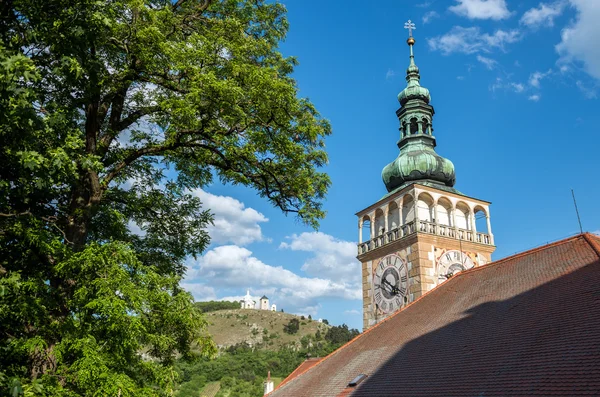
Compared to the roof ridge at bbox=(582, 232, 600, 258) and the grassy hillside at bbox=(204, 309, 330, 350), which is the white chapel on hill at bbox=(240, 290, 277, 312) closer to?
the grassy hillside at bbox=(204, 309, 330, 350)

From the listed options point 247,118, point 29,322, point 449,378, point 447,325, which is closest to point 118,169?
point 247,118

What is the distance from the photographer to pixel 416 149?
25141mm

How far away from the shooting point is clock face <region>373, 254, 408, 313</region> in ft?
69.7

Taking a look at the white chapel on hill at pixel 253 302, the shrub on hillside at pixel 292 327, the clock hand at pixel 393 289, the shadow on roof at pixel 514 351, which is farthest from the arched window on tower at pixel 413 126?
the white chapel on hill at pixel 253 302

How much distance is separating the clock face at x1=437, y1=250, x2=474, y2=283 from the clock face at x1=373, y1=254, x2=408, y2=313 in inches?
57.9

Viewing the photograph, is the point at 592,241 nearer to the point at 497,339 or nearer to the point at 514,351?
the point at 497,339

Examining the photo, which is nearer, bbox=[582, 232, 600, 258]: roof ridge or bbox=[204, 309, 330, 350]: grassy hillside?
bbox=[582, 232, 600, 258]: roof ridge

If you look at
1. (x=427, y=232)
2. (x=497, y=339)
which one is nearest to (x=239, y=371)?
(x=427, y=232)

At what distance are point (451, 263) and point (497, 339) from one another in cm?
1197

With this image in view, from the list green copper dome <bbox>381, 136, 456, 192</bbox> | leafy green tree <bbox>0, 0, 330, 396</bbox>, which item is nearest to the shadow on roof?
leafy green tree <bbox>0, 0, 330, 396</bbox>

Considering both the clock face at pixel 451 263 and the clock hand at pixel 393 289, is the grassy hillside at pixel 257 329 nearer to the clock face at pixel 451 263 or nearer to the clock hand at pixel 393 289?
the clock hand at pixel 393 289

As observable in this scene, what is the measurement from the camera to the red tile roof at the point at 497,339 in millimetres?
7777

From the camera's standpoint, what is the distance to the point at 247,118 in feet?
→ 31.0

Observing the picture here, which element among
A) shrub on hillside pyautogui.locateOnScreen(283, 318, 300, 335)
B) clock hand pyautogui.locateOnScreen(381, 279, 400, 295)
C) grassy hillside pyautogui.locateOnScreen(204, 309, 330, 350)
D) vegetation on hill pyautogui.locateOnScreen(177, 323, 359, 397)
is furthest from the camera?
shrub on hillside pyautogui.locateOnScreen(283, 318, 300, 335)
